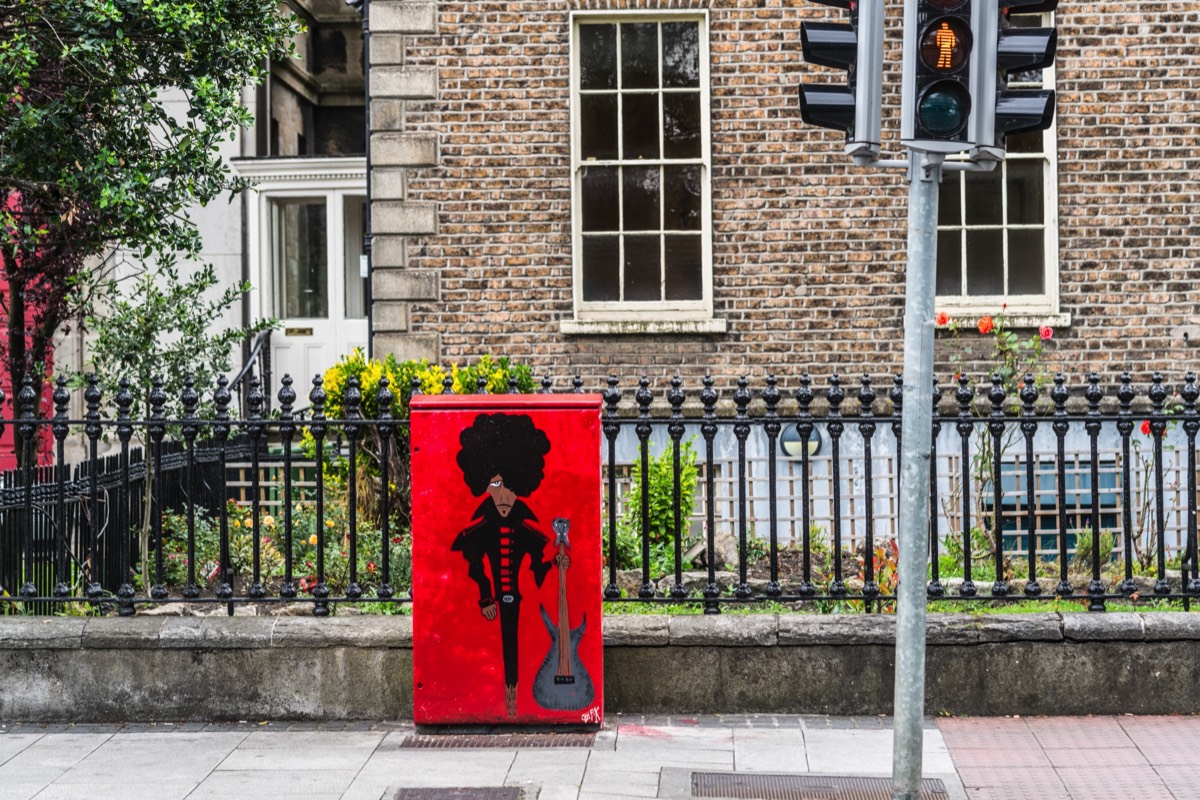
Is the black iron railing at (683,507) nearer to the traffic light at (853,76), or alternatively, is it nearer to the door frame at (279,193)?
the traffic light at (853,76)

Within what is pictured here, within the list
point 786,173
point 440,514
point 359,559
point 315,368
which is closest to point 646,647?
point 440,514

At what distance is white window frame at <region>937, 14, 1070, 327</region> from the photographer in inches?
432

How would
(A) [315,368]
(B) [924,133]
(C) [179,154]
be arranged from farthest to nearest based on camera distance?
(A) [315,368] < (C) [179,154] < (B) [924,133]

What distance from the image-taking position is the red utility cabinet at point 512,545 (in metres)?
6.16

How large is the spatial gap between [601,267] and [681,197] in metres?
0.86

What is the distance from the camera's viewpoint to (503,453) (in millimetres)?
6191

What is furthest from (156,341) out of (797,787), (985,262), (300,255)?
(300,255)

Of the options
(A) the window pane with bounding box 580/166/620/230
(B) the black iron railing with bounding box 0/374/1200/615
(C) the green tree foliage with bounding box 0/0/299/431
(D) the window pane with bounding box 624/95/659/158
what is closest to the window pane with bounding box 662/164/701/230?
(D) the window pane with bounding box 624/95/659/158

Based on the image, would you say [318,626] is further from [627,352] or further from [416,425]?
[627,352]

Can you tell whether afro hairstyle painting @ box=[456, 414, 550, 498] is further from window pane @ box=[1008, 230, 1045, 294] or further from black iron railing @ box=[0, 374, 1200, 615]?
window pane @ box=[1008, 230, 1045, 294]

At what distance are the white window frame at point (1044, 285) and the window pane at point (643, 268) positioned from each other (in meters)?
2.28

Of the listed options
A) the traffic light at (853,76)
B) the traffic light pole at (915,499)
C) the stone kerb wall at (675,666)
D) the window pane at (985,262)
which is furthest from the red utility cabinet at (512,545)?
the window pane at (985,262)

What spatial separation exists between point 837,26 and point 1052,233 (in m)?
6.56

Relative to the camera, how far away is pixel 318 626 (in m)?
6.54
